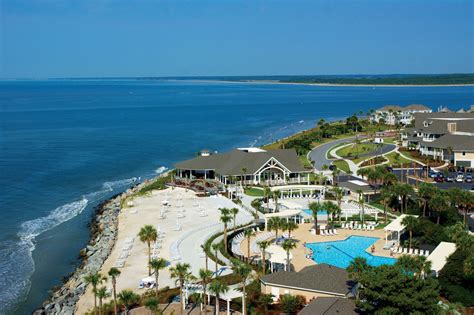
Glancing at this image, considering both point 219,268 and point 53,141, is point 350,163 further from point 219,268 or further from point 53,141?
point 53,141

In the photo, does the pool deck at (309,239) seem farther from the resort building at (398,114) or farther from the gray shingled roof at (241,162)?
the resort building at (398,114)

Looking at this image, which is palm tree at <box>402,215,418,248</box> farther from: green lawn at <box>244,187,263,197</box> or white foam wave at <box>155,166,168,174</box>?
white foam wave at <box>155,166,168,174</box>

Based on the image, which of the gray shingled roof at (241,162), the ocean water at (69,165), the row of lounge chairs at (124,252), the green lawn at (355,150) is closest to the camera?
the row of lounge chairs at (124,252)

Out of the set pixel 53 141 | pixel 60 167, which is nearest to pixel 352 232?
pixel 60 167

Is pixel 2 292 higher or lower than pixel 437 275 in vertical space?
lower

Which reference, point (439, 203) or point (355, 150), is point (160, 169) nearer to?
point (355, 150)

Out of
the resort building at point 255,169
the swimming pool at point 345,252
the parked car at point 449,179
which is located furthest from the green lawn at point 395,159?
the swimming pool at point 345,252

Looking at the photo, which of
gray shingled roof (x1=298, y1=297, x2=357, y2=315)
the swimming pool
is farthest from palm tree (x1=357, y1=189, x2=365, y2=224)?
gray shingled roof (x1=298, y1=297, x2=357, y2=315)
